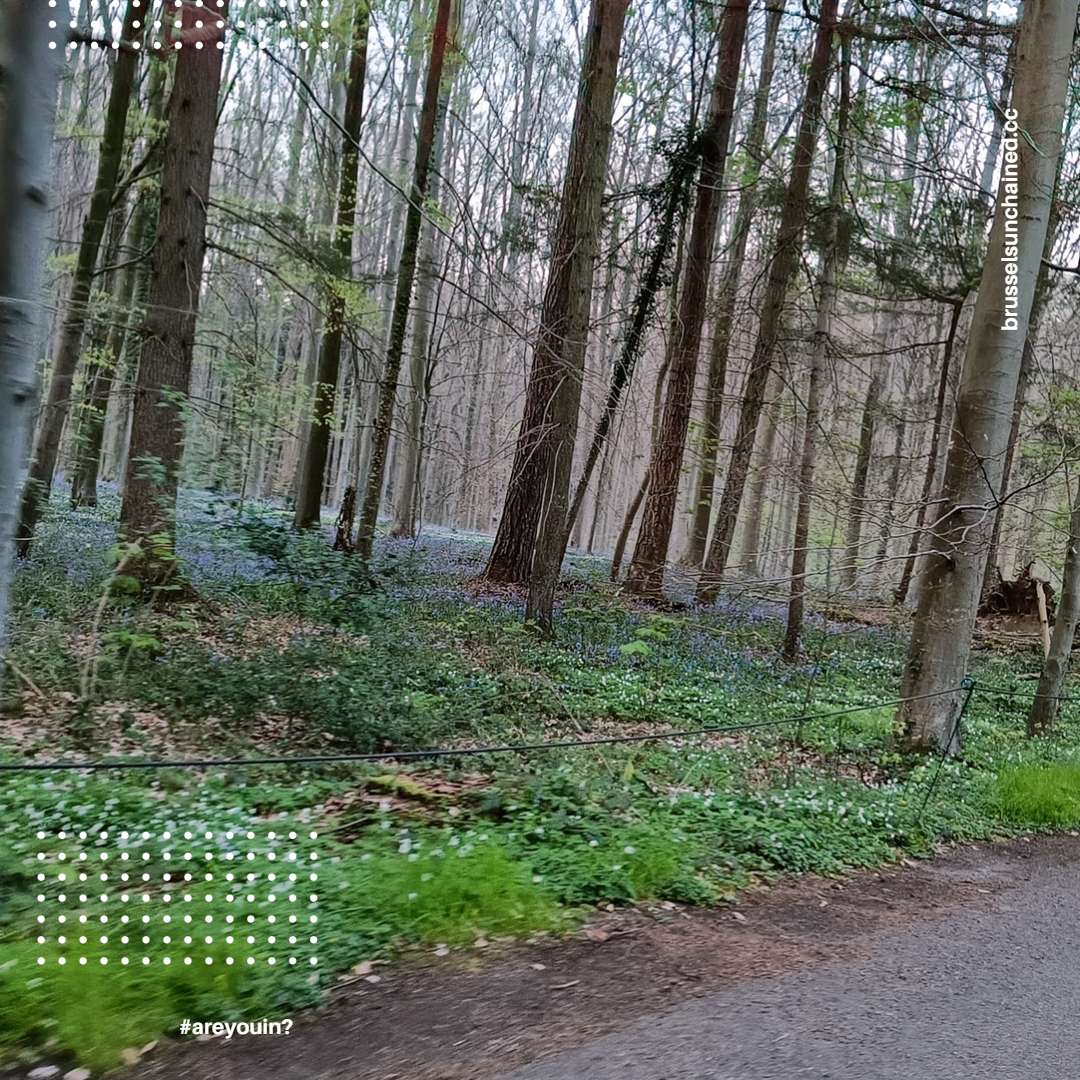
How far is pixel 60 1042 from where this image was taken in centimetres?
265

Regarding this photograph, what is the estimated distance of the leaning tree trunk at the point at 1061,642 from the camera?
8391mm

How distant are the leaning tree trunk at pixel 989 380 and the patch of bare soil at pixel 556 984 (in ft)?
8.06

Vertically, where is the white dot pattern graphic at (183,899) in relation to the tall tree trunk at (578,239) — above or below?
below

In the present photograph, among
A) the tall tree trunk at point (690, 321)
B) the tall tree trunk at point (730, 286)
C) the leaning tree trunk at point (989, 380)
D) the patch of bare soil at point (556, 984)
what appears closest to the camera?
the patch of bare soil at point (556, 984)

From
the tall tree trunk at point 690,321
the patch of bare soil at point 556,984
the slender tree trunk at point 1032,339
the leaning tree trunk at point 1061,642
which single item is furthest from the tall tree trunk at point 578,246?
the slender tree trunk at point 1032,339

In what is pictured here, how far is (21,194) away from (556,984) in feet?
11.2

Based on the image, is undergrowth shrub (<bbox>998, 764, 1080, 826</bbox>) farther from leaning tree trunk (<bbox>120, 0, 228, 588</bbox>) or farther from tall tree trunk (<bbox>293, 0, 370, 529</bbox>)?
tall tree trunk (<bbox>293, 0, 370, 529</bbox>)

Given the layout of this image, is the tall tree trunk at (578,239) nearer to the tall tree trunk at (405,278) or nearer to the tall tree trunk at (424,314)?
the tall tree trunk at (405,278)

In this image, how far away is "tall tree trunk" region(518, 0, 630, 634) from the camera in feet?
30.0

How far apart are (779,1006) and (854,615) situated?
15060 mm

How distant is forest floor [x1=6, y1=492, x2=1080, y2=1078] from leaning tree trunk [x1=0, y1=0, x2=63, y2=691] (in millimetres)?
1220

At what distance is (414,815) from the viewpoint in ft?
16.1

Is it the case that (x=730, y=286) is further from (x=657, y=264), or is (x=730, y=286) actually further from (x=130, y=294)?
(x=130, y=294)

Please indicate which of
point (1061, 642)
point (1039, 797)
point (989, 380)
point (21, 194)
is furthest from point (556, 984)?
point (1061, 642)
